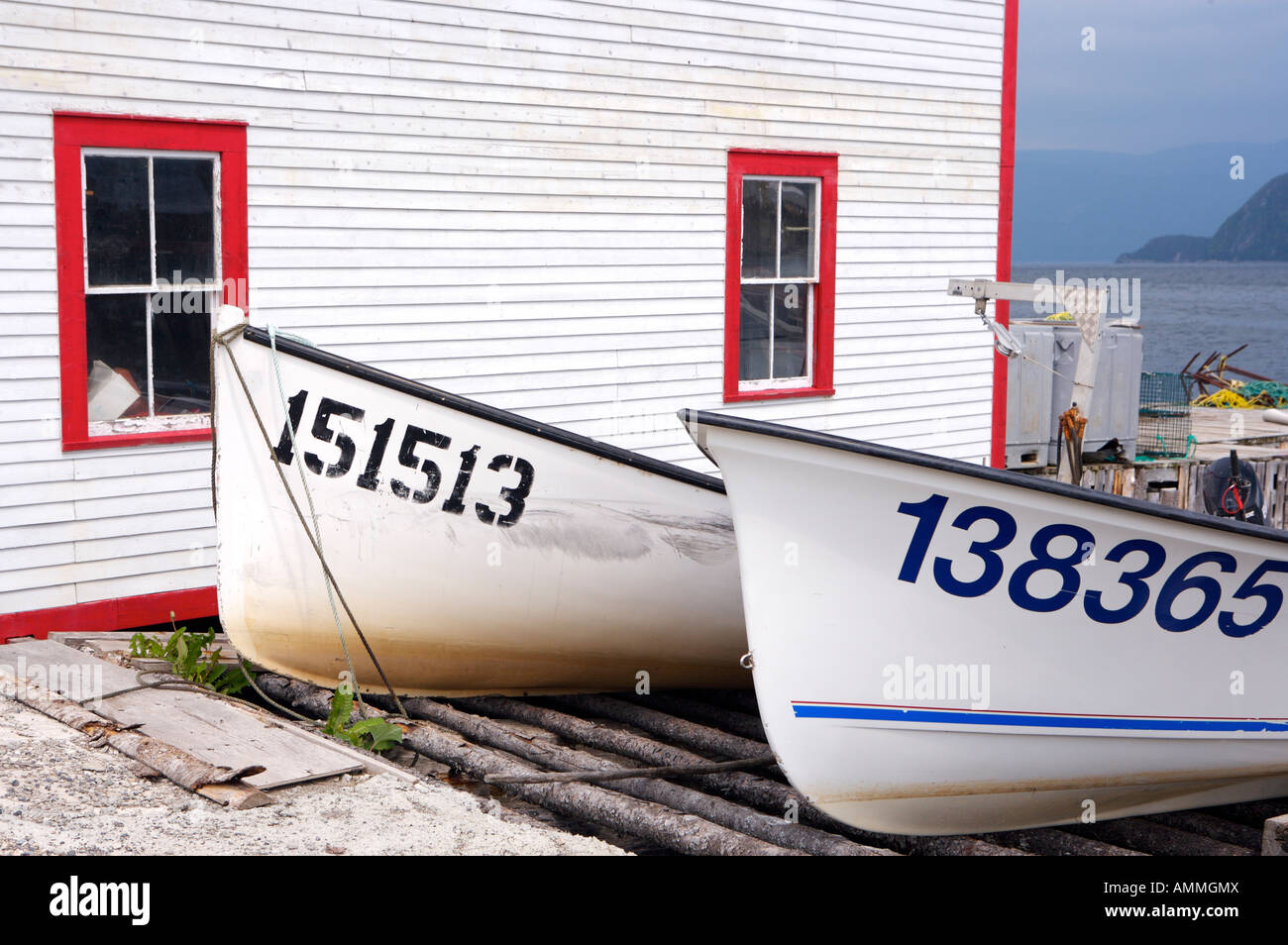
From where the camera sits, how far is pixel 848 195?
1055cm

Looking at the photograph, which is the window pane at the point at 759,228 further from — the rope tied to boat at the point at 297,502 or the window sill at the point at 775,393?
the rope tied to boat at the point at 297,502

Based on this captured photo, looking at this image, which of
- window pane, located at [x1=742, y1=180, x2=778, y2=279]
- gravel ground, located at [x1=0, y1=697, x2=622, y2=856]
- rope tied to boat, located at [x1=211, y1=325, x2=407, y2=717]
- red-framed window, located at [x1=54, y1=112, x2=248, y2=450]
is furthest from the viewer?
window pane, located at [x1=742, y1=180, x2=778, y2=279]

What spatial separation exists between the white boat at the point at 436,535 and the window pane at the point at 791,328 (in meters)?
3.70

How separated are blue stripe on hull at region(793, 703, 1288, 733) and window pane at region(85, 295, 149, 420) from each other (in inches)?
168

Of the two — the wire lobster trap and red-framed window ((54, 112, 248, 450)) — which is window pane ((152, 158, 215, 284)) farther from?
the wire lobster trap

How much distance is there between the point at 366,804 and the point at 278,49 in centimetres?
459

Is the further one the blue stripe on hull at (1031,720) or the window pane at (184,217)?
the window pane at (184,217)

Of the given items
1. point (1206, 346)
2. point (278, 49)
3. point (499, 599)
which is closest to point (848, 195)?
point (278, 49)

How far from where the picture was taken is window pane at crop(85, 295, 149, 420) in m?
7.14

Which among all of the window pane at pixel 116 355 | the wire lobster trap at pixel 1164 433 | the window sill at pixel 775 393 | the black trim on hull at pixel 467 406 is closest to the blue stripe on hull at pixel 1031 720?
the black trim on hull at pixel 467 406

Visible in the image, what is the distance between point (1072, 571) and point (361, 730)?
3168mm

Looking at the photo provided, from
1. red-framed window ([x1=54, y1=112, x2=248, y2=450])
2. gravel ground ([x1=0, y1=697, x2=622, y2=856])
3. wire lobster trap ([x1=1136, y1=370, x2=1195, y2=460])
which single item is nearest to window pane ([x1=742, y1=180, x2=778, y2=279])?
red-framed window ([x1=54, y1=112, x2=248, y2=450])

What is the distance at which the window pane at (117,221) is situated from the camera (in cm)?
705

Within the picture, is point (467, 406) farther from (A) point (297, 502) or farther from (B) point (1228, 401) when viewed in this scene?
(B) point (1228, 401)
